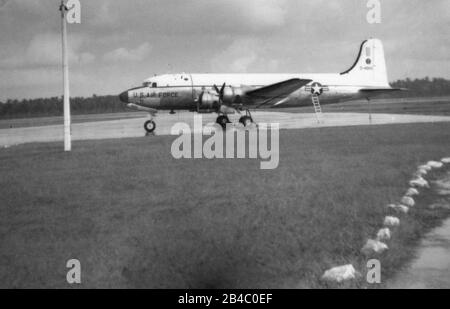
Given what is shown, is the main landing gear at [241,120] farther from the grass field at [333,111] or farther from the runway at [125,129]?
the grass field at [333,111]

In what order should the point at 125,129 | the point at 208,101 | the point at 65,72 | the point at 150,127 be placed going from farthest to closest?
the point at 125,129 < the point at 208,101 < the point at 150,127 < the point at 65,72

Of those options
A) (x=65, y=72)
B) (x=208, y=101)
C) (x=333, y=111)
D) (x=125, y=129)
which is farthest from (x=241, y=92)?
(x=333, y=111)

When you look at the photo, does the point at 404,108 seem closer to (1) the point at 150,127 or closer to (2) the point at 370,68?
(2) the point at 370,68

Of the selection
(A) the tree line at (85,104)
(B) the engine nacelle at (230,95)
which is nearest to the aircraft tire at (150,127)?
(B) the engine nacelle at (230,95)

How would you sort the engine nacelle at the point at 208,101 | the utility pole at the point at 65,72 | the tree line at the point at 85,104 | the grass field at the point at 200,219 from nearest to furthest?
the grass field at the point at 200,219, the utility pole at the point at 65,72, the engine nacelle at the point at 208,101, the tree line at the point at 85,104

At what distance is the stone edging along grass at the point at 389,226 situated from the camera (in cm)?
512

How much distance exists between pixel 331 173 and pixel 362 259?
5559 millimetres

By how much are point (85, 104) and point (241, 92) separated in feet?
220

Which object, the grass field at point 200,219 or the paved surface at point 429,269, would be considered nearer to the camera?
→ the paved surface at point 429,269

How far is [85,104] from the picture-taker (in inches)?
3396

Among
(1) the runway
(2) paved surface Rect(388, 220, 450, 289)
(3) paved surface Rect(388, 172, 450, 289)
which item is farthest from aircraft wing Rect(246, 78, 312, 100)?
(2) paved surface Rect(388, 220, 450, 289)

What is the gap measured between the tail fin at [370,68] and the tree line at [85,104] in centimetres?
3203

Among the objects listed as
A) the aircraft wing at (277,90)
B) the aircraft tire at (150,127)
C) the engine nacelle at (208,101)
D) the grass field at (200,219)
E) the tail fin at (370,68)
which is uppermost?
the tail fin at (370,68)
